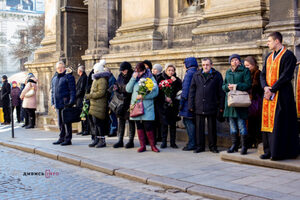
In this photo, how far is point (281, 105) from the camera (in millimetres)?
7688

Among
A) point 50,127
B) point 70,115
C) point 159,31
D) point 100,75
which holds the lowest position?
point 50,127

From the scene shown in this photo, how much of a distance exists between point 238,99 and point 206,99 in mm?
964

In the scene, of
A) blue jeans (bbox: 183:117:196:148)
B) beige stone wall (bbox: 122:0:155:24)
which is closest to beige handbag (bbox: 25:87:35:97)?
beige stone wall (bbox: 122:0:155:24)

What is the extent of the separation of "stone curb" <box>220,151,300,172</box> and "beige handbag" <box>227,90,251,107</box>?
2.84ft

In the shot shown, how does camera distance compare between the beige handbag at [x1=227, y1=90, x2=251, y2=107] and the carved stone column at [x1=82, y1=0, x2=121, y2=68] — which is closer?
the beige handbag at [x1=227, y1=90, x2=251, y2=107]

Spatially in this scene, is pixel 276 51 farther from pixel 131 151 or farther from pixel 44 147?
pixel 44 147

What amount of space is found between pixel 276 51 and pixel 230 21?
2.93m

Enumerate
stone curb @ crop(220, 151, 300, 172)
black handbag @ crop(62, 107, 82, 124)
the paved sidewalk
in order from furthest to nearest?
black handbag @ crop(62, 107, 82, 124)
stone curb @ crop(220, 151, 300, 172)
the paved sidewalk

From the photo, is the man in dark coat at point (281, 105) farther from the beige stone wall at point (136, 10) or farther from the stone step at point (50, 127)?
the stone step at point (50, 127)

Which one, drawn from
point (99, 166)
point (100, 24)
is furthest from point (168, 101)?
point (100, 24)

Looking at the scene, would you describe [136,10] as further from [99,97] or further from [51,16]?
[51,16]

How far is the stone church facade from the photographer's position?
9.83 metres

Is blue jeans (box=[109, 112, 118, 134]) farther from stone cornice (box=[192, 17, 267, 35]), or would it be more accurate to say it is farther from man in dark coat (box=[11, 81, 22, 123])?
man in dark coat (box=[11, 81, 22, 123])

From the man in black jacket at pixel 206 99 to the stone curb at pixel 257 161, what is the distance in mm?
952
